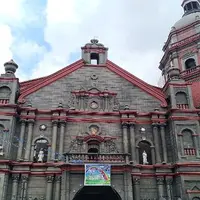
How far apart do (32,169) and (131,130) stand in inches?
324

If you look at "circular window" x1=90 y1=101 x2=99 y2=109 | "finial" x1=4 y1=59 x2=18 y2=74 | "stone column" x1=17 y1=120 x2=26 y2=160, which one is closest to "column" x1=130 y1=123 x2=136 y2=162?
"circular window" x1=90 y1=101 x2=99 y2=109

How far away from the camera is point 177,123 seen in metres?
24.6

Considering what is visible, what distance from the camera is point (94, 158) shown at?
70.7 feet

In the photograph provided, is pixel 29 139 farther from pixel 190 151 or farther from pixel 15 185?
pixel 190 151

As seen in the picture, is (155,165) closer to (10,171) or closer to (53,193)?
(53,193)

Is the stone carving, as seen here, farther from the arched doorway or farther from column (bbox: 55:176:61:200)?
column (bbox: 55:176:61:200)

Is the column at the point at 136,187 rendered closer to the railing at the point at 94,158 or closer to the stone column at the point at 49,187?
the railing at the point at 94,158

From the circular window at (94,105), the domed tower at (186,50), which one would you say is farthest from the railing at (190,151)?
the circular window at (94,105)

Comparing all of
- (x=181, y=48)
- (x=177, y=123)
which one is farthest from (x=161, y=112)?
(x=181, y=48)

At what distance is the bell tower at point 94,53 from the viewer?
94.5ft

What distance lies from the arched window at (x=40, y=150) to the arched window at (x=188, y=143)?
10797 mm

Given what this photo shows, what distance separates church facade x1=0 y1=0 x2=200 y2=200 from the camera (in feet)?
70.4

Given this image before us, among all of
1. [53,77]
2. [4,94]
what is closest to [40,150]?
[4,94]

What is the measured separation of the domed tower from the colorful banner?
38.5ft
